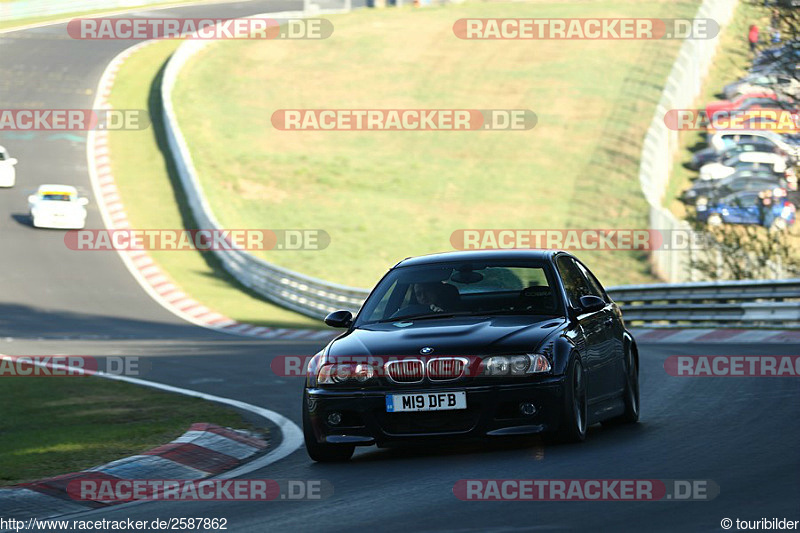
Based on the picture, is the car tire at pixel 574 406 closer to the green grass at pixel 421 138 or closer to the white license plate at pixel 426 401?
the white license plate at pixel 426 401

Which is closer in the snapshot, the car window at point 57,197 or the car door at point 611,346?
the car door at point 611,346

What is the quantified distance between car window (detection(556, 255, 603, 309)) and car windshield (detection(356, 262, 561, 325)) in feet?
0.63

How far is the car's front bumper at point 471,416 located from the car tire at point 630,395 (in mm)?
1891

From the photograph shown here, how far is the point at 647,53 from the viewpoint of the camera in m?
62.3

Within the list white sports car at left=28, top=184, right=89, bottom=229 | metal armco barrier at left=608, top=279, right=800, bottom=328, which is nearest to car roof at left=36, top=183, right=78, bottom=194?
white sports car at left=28, top=184, right=89, bottom=229

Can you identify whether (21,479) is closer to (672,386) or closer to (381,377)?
(381,377)

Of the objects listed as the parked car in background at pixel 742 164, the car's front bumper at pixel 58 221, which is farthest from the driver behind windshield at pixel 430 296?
the parked car in background at pixel 742 164

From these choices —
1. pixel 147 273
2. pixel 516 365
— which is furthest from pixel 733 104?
pixel 516 365

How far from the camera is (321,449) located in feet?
30.1

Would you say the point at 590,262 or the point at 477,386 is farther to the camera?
the point at 590,262

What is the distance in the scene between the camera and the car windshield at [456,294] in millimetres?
9719

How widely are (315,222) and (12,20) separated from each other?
3670 cm

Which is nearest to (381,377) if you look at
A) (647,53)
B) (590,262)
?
(590,262)

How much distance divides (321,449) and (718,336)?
1265 centimetres
